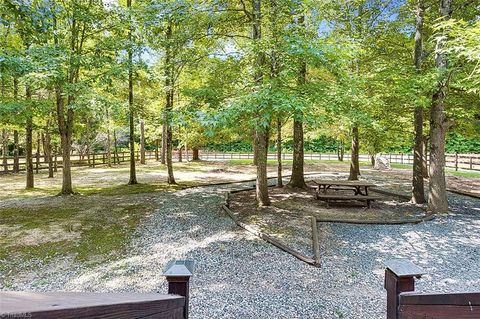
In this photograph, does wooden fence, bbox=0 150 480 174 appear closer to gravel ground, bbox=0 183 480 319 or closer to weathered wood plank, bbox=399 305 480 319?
gravel ground, bbox=0 183 480 319

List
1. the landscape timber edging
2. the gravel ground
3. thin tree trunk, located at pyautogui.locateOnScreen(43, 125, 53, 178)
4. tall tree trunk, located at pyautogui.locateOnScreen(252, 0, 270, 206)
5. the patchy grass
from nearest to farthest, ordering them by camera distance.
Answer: the gravel ground
the landscape timber edging
the patchy grass
tall tree trunk, located at pyautogui.locateOnScreen(252, 0, 270, 206)
thin tree trunk, located at pyautogui.locateOnScreen(43, 125, 53, 178)

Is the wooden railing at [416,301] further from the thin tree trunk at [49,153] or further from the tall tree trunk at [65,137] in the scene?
the thin tree trunk at [49,153]

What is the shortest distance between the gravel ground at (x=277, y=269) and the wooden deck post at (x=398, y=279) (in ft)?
7.74

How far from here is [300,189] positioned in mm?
12297

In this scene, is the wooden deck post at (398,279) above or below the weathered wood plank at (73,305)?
below

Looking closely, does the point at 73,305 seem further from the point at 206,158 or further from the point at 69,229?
the point at 206,158

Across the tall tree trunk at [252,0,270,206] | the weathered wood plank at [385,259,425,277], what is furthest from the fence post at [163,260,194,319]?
the tall tree trunk at [252,0,270,206]

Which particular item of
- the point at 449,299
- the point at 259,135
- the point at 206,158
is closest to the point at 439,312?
the point at 449,299

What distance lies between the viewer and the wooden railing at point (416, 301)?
142 cm

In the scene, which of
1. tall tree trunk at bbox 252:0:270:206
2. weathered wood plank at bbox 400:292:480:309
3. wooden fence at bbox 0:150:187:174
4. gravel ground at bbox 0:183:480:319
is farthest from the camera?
wooden fence at bbox 0:150:187:174

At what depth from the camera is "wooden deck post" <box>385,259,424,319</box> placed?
1783 mm

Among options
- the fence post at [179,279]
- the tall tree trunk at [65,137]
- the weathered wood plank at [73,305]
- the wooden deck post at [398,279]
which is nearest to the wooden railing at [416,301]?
the wooden deck post at [398,279]

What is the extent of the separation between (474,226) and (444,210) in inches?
41.8

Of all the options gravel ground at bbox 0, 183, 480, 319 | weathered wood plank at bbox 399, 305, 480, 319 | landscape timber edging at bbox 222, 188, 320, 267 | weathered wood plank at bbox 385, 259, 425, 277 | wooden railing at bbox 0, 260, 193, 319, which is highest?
wooden railing at bbox 0, 260, 193, 319
